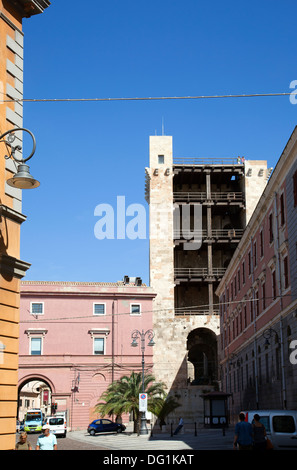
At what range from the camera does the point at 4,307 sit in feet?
46.4

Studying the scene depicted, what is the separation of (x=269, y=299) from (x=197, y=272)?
3699 centimetres

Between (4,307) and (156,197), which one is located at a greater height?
(156,197)

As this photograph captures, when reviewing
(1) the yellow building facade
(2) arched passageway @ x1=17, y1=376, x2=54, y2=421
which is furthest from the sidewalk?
(2) arched passageway @ x1=17, y1=376, x2=54, y2=421

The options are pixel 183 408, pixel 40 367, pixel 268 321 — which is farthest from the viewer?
pixel 183 408


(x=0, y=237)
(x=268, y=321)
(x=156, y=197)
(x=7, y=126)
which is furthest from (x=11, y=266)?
(x=156, y=197)

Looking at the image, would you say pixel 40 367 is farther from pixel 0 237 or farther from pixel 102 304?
pixel 0 237

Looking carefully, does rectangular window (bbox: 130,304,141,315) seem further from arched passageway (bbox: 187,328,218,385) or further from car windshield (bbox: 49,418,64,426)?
car windshield (bbox: 49,418,64,426)

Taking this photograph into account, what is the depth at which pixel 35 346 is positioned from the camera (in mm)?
55812

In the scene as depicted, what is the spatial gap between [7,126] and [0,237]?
2713 millimetres

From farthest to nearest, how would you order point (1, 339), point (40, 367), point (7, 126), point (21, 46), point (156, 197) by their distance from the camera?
point (156, 197) → point (40, 367) → point (21, 46) → point (7, 126) → point (1, 339)

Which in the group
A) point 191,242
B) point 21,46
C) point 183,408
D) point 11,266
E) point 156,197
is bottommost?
point 183,408

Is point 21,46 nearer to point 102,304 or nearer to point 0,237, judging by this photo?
point 0,237

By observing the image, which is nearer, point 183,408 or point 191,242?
point 183,408

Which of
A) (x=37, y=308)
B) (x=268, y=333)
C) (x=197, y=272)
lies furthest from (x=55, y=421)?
(x=197, y=272)
